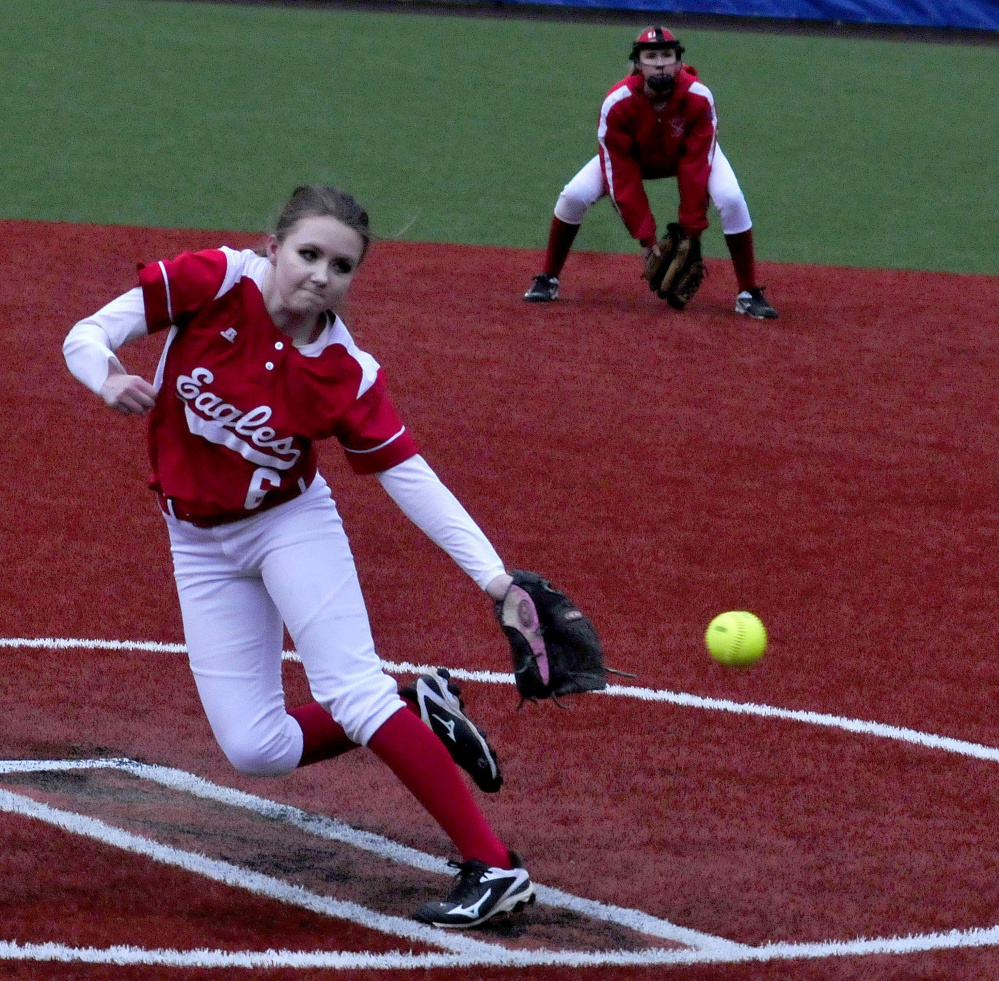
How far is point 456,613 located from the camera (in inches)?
235

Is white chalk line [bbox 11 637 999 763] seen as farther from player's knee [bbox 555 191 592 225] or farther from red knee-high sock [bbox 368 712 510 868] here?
player's knee [bbox 555 191 592 225]

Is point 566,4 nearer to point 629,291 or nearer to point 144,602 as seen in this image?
point 629,291

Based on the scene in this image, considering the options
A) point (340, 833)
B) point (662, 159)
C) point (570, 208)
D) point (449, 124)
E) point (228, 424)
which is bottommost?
point (449, 124)

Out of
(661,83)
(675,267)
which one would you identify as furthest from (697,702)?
(661,83)

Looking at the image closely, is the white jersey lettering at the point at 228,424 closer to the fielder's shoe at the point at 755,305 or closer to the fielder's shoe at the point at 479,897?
the fielder's shoe at the point at 479,897

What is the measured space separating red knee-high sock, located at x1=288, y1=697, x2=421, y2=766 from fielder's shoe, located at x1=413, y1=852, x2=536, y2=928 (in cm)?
47

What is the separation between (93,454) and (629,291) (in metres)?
4.65

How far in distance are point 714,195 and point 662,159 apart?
1.24ft

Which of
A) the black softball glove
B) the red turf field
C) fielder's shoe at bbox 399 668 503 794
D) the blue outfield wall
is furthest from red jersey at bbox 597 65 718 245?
the blue outfield wall

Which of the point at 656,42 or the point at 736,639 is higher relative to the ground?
the point at 656,42

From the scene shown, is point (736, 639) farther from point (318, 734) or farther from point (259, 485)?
point (259, 485)

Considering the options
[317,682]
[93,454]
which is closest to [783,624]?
[317,682]

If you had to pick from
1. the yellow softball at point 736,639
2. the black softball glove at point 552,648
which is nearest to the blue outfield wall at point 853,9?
the yellow softball at point 736,639

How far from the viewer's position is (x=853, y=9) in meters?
21.8
